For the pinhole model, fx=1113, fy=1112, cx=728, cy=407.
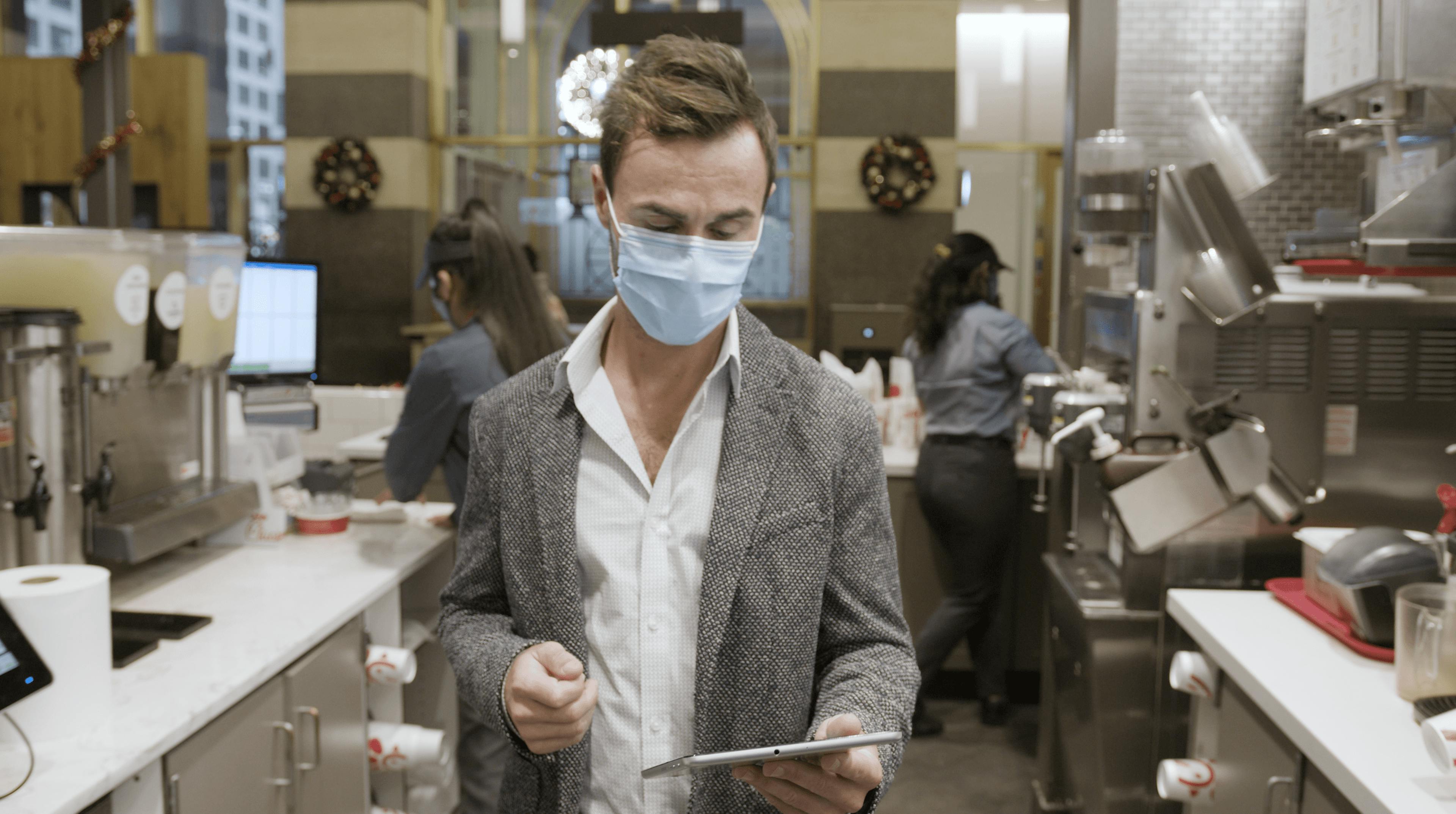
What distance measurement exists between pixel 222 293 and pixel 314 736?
97 cm

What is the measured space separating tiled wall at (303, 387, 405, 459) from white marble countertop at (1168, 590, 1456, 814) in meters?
3.71

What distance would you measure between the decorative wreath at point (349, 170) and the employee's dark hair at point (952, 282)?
4.68m

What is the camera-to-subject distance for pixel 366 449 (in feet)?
14.3

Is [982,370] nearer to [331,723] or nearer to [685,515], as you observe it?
[331,723]

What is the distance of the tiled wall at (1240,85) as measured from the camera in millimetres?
2850

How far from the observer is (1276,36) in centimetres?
285

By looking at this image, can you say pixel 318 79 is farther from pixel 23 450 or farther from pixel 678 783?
pixel 678 783

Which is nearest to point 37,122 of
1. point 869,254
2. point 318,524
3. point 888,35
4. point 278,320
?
point 278,320

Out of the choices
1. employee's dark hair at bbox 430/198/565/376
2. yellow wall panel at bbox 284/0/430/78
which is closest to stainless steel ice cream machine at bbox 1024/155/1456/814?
employee's dark hair at bbox 430/198/565/376

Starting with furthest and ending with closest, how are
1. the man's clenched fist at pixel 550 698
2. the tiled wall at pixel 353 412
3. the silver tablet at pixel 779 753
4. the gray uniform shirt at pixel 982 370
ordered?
the tiled wall at pixel 353 412 < the gray uniform shirt at pixel 982 370 < the man's clenched fist at pixel 550 698 < the silver tablet at pixel 779 753

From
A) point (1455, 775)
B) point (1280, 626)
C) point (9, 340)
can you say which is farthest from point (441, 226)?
point (1455, 775)

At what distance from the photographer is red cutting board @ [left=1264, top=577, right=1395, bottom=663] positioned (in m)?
1.93

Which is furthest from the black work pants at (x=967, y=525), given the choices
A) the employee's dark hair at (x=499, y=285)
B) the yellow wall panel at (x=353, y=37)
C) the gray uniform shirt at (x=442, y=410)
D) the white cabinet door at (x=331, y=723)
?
the yellow wall panel at (x=353, y=37)

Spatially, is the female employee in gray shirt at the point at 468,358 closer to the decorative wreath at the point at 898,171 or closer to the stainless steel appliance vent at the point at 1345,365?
the stainless steel appliance vent at the point at 1345,365
